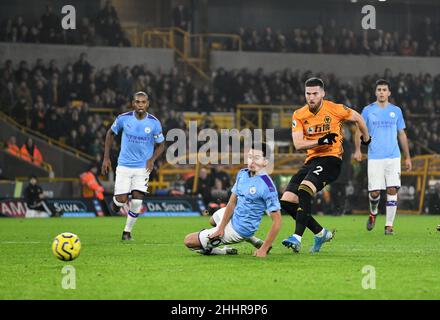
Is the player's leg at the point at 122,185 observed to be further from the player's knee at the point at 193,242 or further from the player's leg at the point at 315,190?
the player's leg at the point at 315,190

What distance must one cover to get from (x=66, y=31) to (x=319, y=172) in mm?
24637

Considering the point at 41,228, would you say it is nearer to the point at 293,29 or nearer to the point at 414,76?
the point at 414,76

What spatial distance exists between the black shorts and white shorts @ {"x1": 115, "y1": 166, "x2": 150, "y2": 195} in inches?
152

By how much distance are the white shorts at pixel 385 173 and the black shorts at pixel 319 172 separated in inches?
180

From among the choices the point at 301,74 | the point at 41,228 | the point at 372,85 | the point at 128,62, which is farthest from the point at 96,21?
the point at 41,228

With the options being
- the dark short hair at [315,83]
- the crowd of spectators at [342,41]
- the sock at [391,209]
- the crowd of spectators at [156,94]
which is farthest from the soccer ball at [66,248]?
the crowd of spectators at [342,41]

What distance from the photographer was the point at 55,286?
829cm

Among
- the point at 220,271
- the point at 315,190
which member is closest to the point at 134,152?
the point at 315,190

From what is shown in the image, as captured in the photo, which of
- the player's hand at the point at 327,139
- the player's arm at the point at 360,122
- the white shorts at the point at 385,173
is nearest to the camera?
the player's hand at the point at 327,139

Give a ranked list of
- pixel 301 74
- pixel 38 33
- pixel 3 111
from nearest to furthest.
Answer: pixel 3 111 < pixel 38 33 < pixel 301 74

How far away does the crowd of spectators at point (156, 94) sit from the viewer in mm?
30719

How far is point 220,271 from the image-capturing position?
9461mm

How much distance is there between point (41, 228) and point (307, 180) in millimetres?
8358

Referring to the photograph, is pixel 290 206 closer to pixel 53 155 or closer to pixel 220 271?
pixel 220 271
